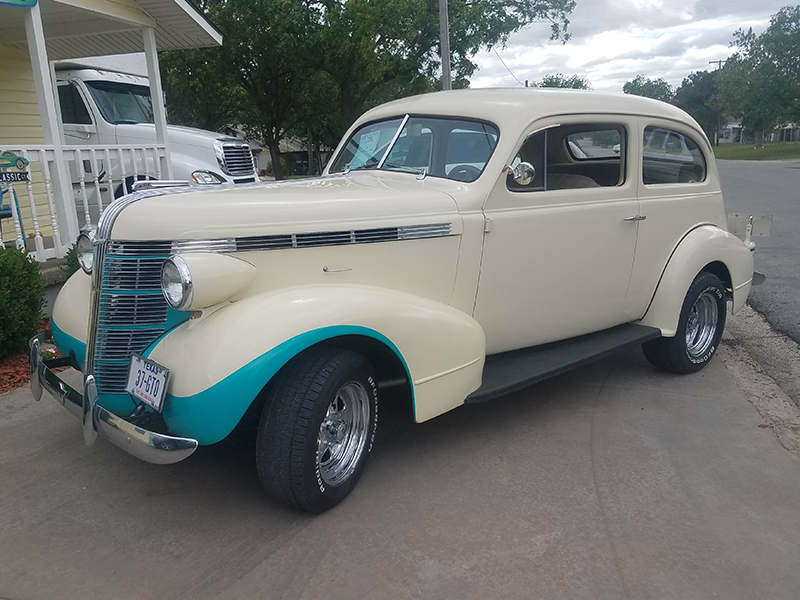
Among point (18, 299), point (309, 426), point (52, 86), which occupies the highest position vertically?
point (52, 86)

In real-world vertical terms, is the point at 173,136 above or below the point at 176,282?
above

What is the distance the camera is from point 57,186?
689 centimetres

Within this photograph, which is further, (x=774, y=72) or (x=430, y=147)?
(x=774, y=72)

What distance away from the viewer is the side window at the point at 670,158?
15.3 feet

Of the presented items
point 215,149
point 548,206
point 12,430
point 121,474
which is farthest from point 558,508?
point 215,149

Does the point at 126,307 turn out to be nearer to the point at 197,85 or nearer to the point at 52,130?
the point at 52,130

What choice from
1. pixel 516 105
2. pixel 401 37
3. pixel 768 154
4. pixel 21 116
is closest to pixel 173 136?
pixel 21 116

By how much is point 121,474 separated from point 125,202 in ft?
4.69

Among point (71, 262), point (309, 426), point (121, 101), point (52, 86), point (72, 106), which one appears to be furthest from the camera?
point (121, 101)

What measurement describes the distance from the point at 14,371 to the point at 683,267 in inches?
193

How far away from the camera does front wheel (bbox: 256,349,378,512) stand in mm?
2863

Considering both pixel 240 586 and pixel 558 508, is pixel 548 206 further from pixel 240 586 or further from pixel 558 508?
pixel 240 586

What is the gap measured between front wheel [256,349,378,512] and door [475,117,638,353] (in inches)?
42.4

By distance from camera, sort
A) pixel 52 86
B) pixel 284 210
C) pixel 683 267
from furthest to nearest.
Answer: pixel 52 86 → pixel 683 267 → pixel 284 210
